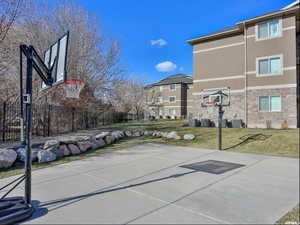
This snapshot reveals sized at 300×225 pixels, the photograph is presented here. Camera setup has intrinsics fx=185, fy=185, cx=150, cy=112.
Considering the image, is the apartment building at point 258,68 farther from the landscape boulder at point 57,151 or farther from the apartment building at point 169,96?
the apartment building at point 169,96

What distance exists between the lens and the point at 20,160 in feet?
19.6

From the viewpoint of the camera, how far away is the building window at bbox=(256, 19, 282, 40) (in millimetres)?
12469

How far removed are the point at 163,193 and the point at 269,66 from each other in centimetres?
1324

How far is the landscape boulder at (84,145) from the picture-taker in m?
7.54

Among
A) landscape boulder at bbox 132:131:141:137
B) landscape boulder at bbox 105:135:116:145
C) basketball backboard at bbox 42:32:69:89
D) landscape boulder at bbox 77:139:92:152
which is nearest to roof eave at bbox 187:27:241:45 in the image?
landscape boulder at bbox 132:131:141:137

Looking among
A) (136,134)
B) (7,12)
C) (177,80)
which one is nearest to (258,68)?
(136,134)

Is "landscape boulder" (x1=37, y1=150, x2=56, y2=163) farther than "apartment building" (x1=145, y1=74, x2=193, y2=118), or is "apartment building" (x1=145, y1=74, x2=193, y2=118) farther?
"apartment building" (x1=145, y1=74, x2=193, y2=118)

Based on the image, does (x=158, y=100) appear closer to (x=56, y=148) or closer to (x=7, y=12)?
(x=56, y=148)

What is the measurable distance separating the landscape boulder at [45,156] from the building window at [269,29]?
48.1 feet

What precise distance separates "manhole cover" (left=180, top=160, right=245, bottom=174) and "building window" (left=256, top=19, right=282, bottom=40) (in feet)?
38.1

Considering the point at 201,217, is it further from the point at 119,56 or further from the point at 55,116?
the point at 119,56

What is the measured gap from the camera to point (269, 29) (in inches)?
505

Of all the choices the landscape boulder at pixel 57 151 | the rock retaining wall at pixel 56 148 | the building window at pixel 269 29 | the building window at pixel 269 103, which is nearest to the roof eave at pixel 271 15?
the building window at pixel 269 29

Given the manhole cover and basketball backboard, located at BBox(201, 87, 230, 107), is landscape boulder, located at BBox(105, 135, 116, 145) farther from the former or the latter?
basketball backboard, located at BBox(201, 87, 230, 107)
